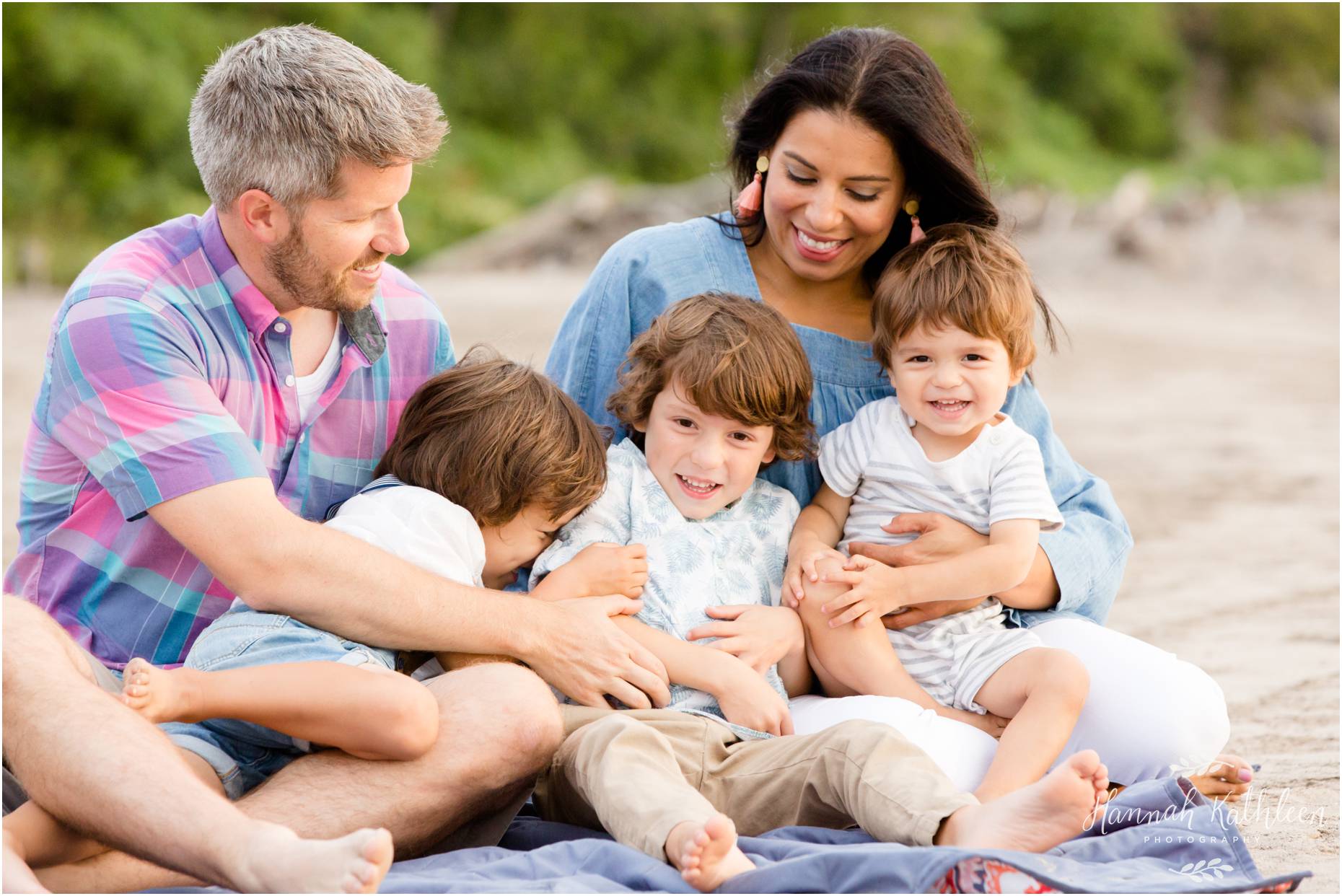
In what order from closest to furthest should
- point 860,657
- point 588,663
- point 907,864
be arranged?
1. point 907,864
2. point 588,663
3. point 860,657

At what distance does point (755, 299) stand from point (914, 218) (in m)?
0.48

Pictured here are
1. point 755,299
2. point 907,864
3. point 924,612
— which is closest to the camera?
point 907,864

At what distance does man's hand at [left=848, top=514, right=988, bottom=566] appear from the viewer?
127 inches

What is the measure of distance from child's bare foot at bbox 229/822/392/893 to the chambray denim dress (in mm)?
1523

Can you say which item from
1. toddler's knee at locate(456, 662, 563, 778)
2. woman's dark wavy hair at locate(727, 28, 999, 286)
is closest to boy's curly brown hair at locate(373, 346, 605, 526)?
toddler's knee at locate(456, 662, 563, 778)

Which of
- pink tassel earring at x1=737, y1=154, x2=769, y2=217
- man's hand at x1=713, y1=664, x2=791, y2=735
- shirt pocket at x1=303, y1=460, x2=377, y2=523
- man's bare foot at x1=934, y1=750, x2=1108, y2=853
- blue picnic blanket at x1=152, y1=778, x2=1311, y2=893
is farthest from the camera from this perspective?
pink tassel earring at x1=737, y1=154, x2=769, y2=217

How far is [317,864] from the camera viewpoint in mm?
2148

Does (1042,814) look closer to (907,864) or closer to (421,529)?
(907,864)

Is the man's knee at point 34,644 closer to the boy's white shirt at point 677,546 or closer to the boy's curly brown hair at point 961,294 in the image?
the boy's white shirt at point 677,546

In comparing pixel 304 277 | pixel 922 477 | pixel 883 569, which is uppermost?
pixel 304 277

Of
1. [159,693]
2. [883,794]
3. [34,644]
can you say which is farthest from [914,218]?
[34,644]

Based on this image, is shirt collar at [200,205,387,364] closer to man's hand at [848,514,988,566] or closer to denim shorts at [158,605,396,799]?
denim shorts at [158,605,396,799]

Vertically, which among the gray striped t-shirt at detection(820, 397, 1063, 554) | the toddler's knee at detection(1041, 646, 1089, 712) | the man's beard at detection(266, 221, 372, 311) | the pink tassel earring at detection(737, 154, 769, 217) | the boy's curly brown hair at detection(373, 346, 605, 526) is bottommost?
the toddler's knee at detection(1041, 646, 1089, 712)

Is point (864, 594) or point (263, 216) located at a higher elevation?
point (263, 216)
